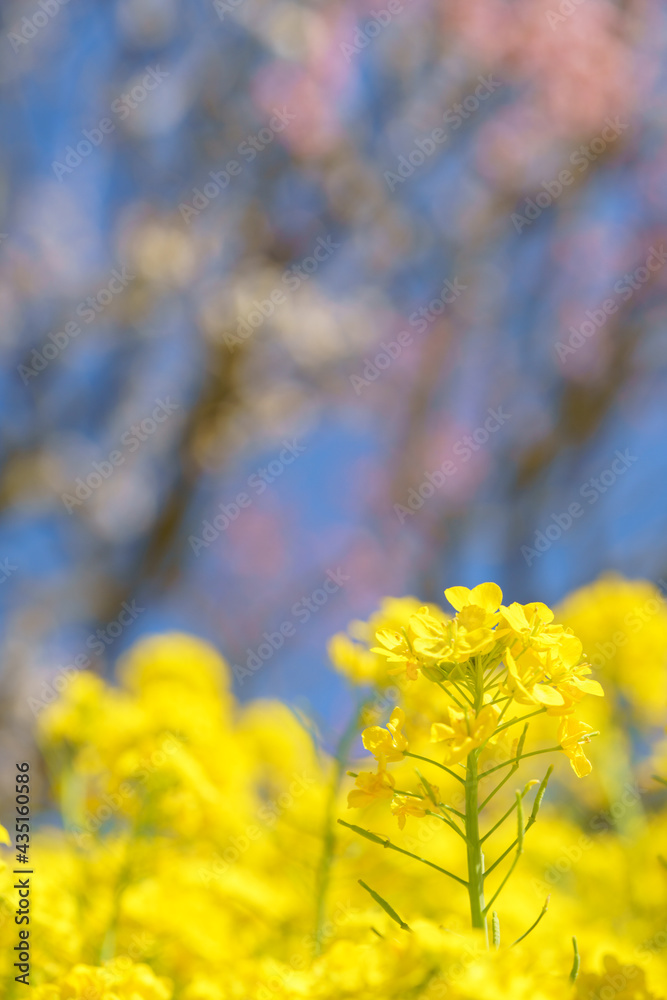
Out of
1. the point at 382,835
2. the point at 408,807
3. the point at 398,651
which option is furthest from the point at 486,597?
the point at 382,835

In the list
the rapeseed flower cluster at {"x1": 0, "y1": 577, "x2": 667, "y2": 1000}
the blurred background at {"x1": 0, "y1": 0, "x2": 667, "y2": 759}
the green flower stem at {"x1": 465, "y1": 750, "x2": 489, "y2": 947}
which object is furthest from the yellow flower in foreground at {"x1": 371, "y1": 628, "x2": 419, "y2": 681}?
the blurred background at {"x1": 0, "y1": 0, "x2": 667, "y2": 759}

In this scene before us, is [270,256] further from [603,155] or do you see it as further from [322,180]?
[603,155]

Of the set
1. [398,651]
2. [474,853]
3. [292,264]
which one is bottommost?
[474,853]

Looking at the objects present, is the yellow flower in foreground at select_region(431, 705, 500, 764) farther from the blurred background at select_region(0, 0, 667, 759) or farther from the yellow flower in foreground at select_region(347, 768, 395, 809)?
the blurred background at select_region(0, 0, 667, 759)

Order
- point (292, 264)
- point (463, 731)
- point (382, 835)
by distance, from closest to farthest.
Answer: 1. point (463, 731)
2. point (382, 835)
3. point (292, 264)

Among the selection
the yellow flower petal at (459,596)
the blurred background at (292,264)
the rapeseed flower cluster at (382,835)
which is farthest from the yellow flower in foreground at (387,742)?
the blurred background at (292,264)

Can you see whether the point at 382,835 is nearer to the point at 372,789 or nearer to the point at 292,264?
the point at 372,789

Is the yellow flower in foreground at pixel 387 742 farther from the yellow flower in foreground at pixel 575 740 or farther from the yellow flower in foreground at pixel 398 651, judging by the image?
the yellow flower in foreground at pixel 575 740
